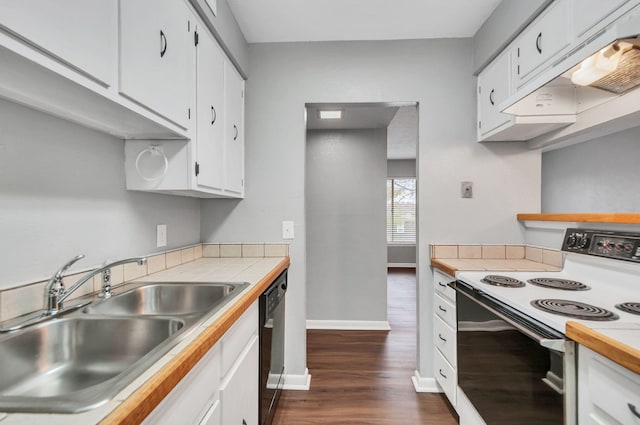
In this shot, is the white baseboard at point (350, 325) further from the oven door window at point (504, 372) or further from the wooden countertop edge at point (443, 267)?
the oven door window at point (504, 372)

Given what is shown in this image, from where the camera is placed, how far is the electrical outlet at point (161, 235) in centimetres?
168

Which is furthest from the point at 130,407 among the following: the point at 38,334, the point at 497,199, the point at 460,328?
the point at 497,199

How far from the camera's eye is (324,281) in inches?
135

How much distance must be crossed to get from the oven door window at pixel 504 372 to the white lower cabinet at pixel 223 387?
1.04 m

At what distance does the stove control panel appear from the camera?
1.28 meters

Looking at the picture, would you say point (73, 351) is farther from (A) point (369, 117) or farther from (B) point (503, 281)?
(A) point (369, 117)

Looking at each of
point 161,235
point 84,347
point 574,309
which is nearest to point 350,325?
point 161,235

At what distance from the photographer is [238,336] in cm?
113

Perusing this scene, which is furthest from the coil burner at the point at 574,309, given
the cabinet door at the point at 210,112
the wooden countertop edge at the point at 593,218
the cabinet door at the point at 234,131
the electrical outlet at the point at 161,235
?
the electrical outlet at the point at 161,235

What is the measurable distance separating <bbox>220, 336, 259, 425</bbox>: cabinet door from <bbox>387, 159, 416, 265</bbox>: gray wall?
19.7 feet

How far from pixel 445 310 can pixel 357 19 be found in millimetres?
1975

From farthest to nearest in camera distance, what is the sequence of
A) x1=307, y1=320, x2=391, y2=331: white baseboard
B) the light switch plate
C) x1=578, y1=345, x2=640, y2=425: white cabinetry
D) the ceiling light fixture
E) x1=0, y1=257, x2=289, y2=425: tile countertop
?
x1=307, y1=320, x2=391, y2=331: white baseboard, the ceiling light fixture, the light switch plate, x1=578, y1=345, x2=640, y2=425: white cabinetry, x1=0, y1=257, x2=289, y2=425: tile countertop

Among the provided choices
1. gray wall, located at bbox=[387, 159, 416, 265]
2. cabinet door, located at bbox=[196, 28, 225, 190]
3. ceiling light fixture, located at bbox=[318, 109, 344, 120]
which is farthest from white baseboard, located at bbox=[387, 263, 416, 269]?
cabinet door, located at bbox=[196, 28, 225, 190]

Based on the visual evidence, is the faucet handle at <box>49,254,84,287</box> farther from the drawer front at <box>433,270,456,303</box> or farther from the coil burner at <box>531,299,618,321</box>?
the drawer front at <box>433,270,456,303</box>
